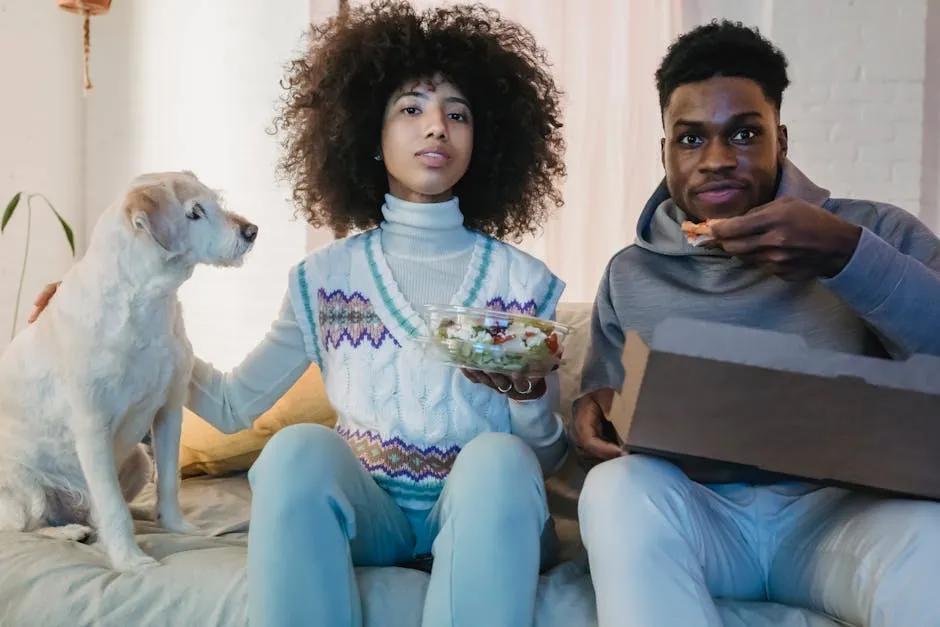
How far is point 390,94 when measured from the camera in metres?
1.45

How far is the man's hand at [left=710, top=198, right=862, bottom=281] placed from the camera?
108cm

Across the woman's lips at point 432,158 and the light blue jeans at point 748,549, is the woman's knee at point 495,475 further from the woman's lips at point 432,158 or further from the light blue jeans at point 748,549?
the woman's lips at point 432,158

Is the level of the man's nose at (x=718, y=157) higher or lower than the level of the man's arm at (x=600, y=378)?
higher

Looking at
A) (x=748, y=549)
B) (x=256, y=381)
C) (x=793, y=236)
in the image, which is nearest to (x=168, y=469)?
(x=256, y=381)

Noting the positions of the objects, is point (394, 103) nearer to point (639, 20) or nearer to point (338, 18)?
point (338, 18)

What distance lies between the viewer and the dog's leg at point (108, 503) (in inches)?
46.0

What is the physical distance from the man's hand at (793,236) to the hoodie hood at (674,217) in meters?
0.22

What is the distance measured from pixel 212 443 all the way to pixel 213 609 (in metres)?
0.65

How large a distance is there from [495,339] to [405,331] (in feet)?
0.81

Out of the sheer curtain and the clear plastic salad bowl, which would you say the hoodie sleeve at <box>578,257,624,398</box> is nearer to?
the clear plastic salad bowl

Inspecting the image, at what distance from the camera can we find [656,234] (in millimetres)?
1429

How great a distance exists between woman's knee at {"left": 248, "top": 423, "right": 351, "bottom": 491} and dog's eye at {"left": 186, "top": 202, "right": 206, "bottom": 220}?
37 centimetres

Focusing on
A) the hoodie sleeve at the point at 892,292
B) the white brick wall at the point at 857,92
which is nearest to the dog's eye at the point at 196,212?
the hoodie sleeve at the point at 892,292

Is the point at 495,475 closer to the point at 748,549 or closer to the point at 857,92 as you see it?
the point at 748,549
